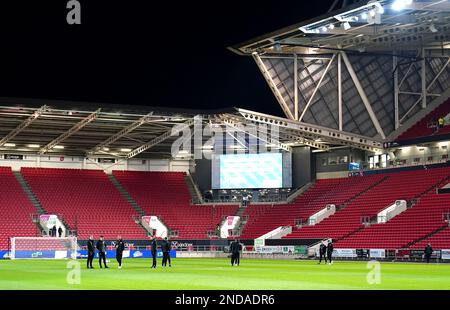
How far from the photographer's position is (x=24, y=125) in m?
68.1

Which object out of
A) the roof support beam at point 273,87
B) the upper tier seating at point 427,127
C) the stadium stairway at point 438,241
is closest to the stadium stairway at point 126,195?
the roof support beam at point 273,87

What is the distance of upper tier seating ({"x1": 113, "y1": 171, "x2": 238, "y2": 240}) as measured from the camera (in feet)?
264

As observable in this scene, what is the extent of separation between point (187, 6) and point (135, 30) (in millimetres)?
4896

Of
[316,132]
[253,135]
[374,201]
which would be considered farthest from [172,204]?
[374,201]

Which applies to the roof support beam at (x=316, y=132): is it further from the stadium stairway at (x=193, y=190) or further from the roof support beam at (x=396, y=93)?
the stadium stairway at (x=193, y=190)

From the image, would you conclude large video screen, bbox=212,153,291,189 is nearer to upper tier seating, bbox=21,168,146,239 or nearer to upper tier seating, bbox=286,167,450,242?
upper tier seating, bbox=286,167,450,242

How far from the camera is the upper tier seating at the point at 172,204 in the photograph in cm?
8038

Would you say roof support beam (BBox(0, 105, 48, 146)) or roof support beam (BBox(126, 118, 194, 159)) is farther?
roof support beam (BBox(126, 118, 194, 159))

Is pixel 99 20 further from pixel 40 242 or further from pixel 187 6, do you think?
pixel 40 242

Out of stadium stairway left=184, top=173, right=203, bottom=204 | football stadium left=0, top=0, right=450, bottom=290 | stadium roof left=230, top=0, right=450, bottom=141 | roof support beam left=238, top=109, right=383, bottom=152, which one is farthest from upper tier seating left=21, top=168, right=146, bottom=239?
stadium roof left=230, top=0, right=450, bottom=141

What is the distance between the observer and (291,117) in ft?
222

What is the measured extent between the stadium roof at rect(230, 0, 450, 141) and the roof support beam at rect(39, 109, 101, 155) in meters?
12.3

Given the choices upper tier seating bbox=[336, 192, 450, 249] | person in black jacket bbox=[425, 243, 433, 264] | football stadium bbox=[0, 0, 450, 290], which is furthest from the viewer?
football stadium bbox=[0, 0, 450, 290]
